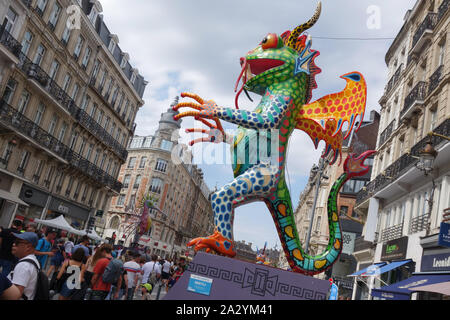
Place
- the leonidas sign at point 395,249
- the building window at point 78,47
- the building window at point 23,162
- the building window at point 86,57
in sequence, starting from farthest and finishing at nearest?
→ the building window at point 86,57 < the building window at point 78,47 < the building window at point 23,162 < the leonidas sign at point 395,249

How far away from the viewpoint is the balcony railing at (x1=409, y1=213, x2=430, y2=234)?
13.3 meters

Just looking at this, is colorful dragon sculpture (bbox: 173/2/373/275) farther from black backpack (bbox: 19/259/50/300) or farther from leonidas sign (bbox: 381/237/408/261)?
leonidas sign (bbox: 381/237/408/261)

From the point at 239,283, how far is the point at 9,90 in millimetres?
18436

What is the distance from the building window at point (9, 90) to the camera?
18.2 metres

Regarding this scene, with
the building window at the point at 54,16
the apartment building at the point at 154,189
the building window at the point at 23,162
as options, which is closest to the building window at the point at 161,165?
the apartment building at the point at 154,189

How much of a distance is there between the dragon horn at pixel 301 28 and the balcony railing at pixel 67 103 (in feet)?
56.9

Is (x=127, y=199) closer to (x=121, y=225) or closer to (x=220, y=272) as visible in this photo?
(x=121, y=225)

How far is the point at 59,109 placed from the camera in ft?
73.8

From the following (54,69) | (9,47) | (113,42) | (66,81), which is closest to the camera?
(9,47)

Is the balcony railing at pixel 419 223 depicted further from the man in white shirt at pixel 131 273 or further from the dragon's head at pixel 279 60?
the dragon's head at pixel 279 60

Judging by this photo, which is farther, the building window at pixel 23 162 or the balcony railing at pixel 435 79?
the building window at pixel 23 162

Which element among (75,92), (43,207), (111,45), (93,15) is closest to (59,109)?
(75,92)

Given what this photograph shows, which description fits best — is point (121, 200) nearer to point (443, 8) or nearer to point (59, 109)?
point (59, 109)
